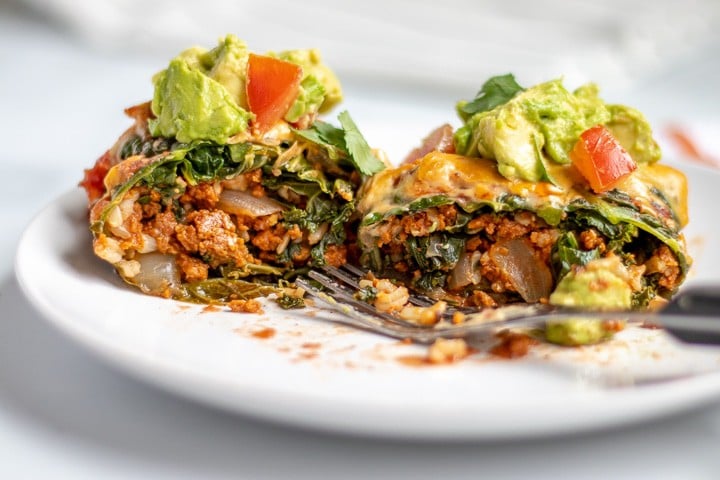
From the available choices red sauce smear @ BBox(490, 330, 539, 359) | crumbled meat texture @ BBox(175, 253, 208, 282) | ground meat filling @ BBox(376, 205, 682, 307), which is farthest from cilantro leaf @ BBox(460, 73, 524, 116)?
crumbled meat texture @ BBox(175, 253, 208, 282)

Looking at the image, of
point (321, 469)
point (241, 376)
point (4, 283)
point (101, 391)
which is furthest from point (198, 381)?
point (4, 283)

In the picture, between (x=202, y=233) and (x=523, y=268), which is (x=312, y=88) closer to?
(x=202, y=233)

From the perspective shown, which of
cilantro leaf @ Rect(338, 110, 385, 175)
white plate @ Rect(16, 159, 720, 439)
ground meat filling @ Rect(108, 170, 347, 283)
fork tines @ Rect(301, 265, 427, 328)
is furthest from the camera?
cilantro leaf @ Rect(338, 110, 385, 175)

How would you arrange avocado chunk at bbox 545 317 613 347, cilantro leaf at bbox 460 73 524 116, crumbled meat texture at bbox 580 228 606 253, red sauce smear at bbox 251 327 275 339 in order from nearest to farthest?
1. avocado chunk at bbox 545 317 613 347
2. red sauce smear at bbox 251 327 275 339
3. crumbled meat texture at bbox 580 228 606 253
4. cilantro leaf at bbox 460 73 524 116

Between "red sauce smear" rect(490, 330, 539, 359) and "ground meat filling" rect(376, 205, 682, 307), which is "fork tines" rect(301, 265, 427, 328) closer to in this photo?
"ground meat filling" rect(376, 205, 682, 307)

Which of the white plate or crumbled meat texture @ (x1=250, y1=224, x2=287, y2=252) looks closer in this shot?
the white plate

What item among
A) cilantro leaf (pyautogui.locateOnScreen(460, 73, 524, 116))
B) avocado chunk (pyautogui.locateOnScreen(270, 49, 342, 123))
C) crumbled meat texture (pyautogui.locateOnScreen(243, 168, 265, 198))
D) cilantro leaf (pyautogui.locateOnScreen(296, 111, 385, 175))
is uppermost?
cilantro leaf (pyautogui.locateOnScreen(460, 73, 524, 116))

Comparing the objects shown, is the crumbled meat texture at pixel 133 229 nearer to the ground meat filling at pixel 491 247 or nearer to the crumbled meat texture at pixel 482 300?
the ground meat filling at pixel 491 247
